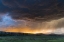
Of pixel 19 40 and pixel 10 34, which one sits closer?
pixel 19 40

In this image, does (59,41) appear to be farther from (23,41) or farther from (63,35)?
(23,41)

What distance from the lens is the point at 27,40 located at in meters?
18.7

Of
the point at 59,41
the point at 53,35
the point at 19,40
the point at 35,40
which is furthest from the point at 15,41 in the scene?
the point at 53,35

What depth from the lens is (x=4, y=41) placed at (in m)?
18.0

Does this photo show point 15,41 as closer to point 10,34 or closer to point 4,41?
point 4,41

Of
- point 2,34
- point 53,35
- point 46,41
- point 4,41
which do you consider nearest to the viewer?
point 4,41

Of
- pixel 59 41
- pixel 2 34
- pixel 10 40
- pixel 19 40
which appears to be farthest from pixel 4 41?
pixel 59 41

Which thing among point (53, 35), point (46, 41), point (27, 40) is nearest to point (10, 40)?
point (27, 40)

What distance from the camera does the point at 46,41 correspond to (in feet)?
63.3

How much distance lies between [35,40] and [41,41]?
1.03 metres

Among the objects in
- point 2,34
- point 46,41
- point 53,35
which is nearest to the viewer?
point 46,41

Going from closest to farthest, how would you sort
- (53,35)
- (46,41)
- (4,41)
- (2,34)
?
(4,41) → (46,41) → (2,34) → (53,35)

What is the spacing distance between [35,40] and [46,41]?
1495 millimetres

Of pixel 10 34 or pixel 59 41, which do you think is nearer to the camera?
pixel 59 41
